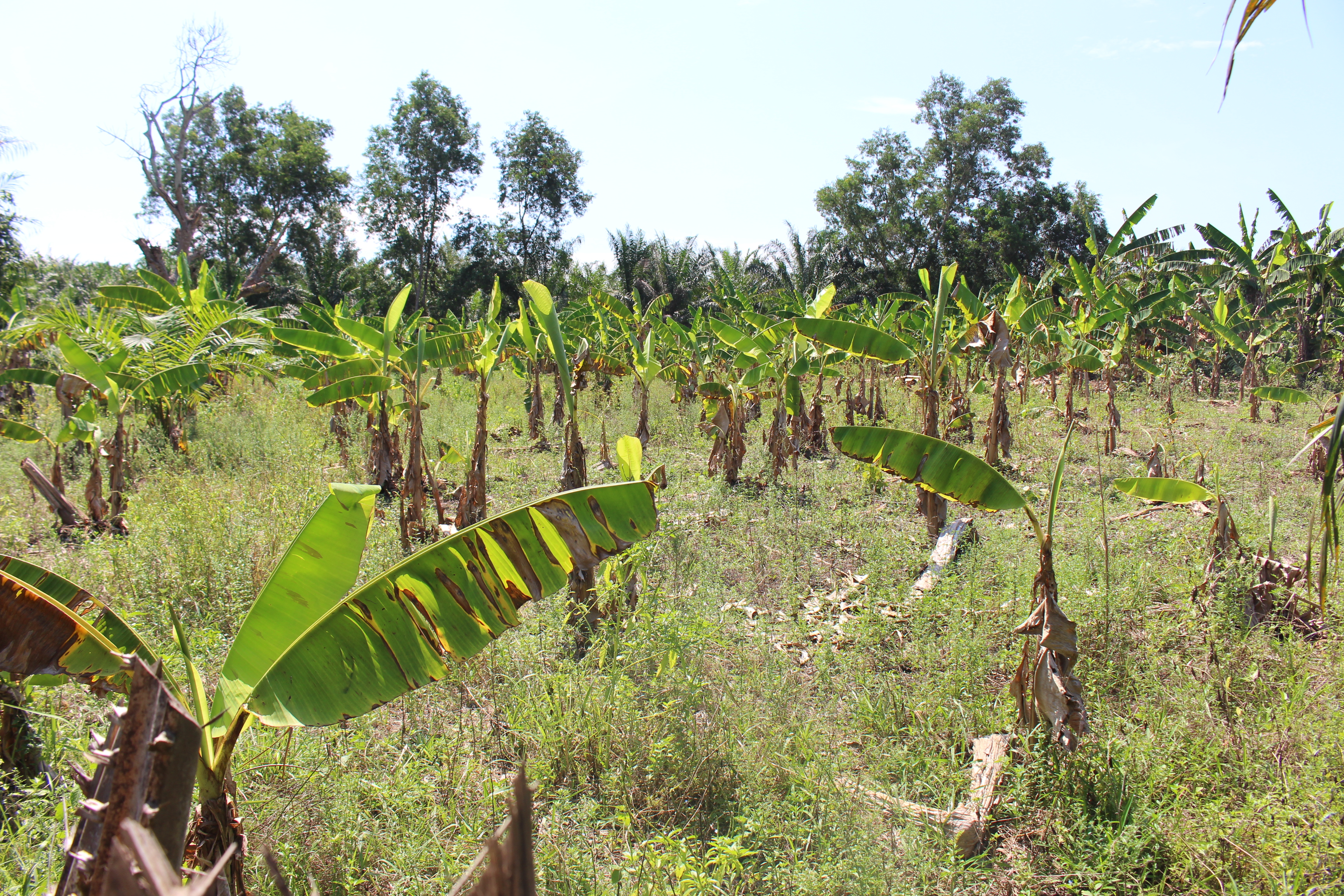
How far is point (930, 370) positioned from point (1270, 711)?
3.62 metres

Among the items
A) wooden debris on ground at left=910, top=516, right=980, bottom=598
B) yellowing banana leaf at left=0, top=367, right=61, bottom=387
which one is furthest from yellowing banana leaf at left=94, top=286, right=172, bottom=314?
wooden debris on ground at left=910, top=516, right=980, bottom=598

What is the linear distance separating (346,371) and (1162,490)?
247 inches

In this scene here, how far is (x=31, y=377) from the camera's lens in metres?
6.43

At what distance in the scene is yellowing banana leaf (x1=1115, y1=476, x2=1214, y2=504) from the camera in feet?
10.1

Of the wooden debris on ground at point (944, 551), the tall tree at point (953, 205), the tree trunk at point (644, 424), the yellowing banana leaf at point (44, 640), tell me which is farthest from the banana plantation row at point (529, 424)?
the tall tree at point (953, 205)

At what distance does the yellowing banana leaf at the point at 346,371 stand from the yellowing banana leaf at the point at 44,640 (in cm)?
458

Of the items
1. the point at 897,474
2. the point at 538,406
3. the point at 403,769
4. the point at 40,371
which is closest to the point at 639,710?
the point at 403,769

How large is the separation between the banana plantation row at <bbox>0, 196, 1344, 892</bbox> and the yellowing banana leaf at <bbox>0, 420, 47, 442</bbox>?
0.09 ft

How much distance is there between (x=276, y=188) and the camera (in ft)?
93.1

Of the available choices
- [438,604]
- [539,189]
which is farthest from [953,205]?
[438,604]

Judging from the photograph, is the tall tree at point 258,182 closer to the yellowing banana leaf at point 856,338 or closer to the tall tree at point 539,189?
the tall tree at point 539,189

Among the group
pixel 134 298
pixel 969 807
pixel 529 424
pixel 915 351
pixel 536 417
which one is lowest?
pixel 969 807

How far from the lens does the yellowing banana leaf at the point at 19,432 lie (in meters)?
4.82

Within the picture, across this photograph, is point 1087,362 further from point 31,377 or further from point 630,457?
point 31,377
